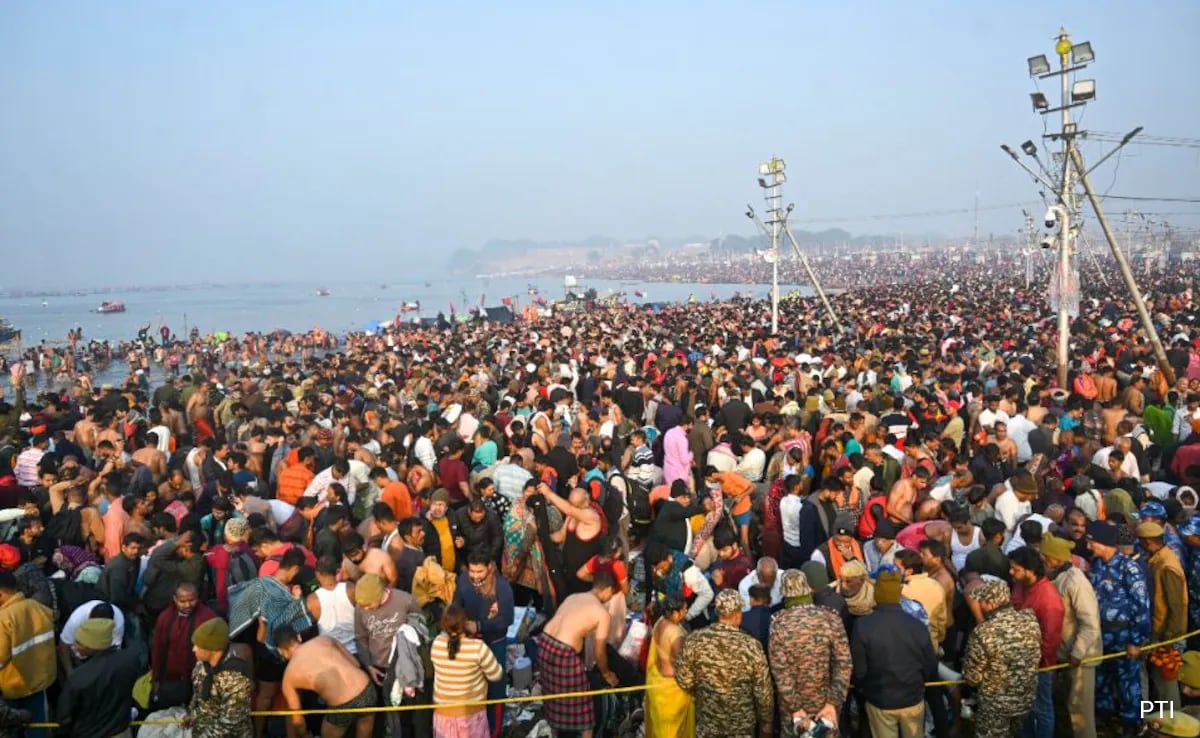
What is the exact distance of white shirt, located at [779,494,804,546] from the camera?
254 inches

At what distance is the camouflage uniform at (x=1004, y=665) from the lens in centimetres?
403

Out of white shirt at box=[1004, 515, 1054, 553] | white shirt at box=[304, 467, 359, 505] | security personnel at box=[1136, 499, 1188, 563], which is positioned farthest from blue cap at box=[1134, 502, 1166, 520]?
white shirt at box=[304, 467, 359, 505]

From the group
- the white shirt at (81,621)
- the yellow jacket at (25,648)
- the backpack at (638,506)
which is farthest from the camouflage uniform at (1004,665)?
the yellow jacket at (25,648)

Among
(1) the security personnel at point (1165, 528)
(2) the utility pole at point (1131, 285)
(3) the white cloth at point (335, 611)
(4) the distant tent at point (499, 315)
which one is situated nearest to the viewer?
(3) the white cloth at point (335, 611)

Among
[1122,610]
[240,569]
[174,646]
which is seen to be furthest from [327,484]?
[1122,610]

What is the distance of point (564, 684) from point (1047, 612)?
283 centimetres

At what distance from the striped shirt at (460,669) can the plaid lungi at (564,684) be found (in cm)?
46

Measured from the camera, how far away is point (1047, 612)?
175 inches

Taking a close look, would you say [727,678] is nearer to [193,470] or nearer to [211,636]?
[211,636]

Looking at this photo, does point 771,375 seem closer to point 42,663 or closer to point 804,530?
point 804,530

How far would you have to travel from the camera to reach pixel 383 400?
1316 cm

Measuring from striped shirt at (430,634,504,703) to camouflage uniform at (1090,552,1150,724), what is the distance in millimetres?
3705

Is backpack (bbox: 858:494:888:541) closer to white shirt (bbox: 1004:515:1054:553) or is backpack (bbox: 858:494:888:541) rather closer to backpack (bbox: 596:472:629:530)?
white shirt (bbox: 1004:515:1054:553)

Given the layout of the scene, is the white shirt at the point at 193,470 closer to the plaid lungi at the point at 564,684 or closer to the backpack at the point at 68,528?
the backpack at the point at 68,528
